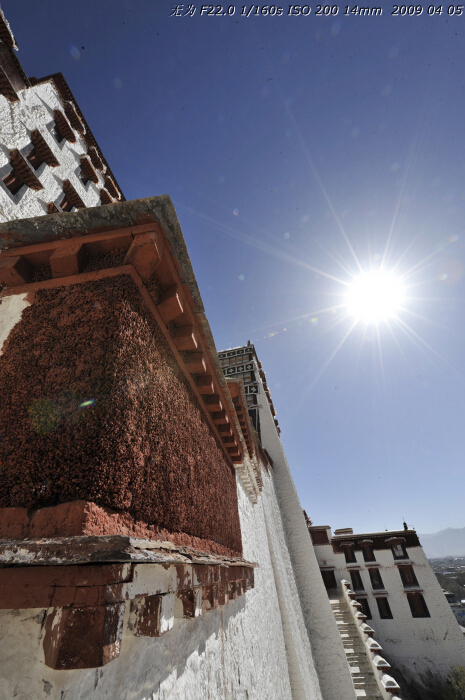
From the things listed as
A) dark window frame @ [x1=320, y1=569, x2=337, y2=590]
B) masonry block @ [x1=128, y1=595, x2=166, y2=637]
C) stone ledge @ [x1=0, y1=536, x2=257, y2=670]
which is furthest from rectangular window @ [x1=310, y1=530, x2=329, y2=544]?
stone ledge @ [x1=0, y1=536, x2=257, y2=670]

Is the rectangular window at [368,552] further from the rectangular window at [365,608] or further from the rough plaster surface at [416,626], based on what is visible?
the rectangular window at [365,608]

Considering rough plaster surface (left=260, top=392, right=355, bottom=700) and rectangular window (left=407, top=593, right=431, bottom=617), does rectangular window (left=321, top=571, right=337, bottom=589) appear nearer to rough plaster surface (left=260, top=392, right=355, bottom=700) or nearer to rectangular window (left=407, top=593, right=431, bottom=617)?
rectangular window (left=407, top=593, right=431, bottom=617)

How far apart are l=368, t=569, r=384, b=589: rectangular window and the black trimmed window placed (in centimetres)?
118

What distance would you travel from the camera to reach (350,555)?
22.9m

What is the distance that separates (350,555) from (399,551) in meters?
3.48

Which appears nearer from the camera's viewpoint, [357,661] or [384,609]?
[357,661]

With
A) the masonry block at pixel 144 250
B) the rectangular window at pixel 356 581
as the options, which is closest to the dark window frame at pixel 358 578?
the rectangular window at pixel 356 581

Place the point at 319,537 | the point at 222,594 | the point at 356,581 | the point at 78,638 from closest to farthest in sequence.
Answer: the point at 78,638 → the point at 222,594 → the point at 356,581 → the point at 319,537

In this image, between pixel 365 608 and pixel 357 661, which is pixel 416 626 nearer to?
pixel 365 608

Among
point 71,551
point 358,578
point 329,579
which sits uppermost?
point 329,579

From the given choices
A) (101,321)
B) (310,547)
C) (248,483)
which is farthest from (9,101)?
(310,547)

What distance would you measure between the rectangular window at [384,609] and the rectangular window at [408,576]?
194 cm

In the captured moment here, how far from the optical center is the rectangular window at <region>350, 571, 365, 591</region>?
72.0 ft

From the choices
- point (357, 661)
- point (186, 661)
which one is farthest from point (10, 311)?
point (357, 661)
